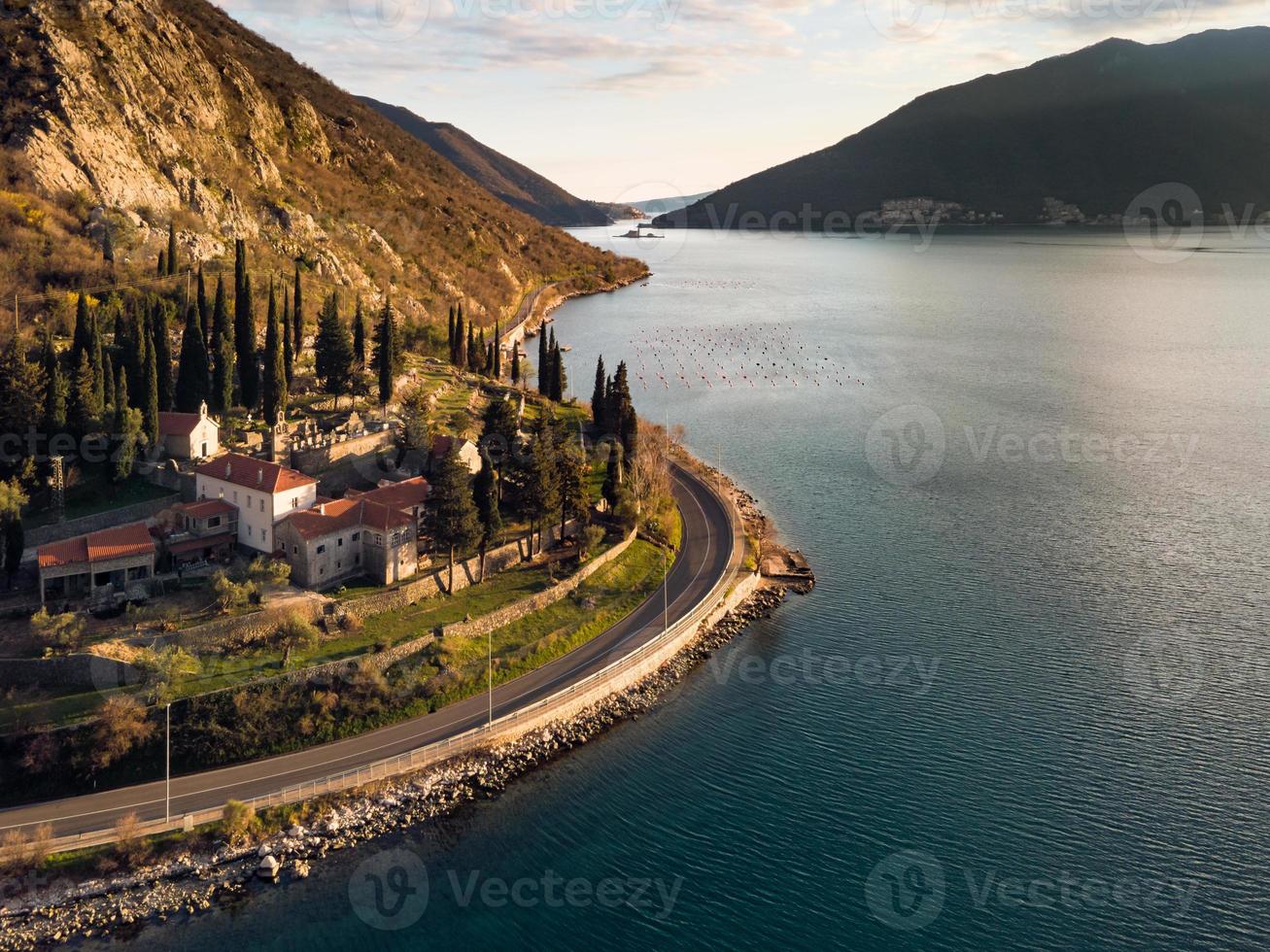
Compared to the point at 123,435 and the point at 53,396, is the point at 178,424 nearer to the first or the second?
the point at 123,435

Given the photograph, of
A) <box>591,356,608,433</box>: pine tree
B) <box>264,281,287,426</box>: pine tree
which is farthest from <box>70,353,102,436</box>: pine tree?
→ <box>591,356,608,433</box>: pine tree

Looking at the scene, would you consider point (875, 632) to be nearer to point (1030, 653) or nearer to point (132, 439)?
point (1030, 653)

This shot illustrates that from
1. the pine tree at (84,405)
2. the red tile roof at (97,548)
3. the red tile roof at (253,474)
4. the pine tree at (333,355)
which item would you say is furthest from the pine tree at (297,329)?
the red tile roof at (97,548)

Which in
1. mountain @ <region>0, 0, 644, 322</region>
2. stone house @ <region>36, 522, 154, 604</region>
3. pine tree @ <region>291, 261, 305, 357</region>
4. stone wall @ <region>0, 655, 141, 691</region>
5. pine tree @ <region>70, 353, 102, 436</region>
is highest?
mountain @ <region>0, 0, 644, 322</region>

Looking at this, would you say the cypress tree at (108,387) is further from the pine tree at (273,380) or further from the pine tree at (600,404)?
the pine tree at (600,404)

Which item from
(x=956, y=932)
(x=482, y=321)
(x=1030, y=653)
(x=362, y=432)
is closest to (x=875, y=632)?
(x=1030, y=653)

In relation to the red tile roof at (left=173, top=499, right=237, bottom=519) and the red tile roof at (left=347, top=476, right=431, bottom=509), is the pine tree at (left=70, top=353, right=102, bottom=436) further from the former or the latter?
the red tile roof at (left=347, top=476, right=431, bottom=509)
